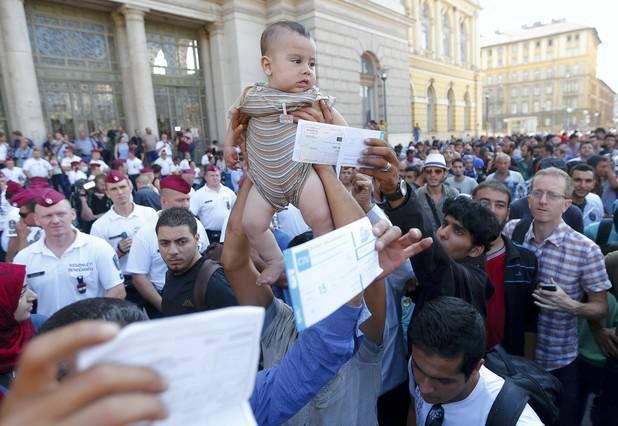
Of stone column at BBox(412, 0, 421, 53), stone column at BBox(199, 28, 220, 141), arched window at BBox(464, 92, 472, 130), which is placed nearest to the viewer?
stone column at BBox(199, 28, 220, 141)

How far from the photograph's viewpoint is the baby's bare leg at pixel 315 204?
5.45 feet

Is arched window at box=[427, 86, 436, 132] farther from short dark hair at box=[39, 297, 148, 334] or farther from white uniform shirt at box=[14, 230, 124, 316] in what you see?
short dark hair at box=[39, 297, 148, 334]

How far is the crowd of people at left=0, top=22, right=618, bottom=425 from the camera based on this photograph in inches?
45.9

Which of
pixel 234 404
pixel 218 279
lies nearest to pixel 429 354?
pixel 234 404

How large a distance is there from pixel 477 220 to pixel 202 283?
1740 mm

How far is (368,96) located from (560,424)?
2230cm

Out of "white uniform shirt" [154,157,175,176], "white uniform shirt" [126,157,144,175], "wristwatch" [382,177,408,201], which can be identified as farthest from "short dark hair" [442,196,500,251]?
"white uniform shirt" [154,157,175,176]

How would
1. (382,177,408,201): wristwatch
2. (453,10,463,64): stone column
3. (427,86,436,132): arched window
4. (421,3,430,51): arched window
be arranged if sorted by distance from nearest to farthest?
(382,177,408,201): wristwatch
(421,3,430,51): arched window
(427,86,436,132): arched window
(453,10,463,64): stone column

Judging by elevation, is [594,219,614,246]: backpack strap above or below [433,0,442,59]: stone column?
below

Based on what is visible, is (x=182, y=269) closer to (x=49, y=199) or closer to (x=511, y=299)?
(x=49, y=199)

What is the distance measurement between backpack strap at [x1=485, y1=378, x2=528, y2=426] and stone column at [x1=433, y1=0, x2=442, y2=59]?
117 ft

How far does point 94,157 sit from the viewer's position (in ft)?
34.9

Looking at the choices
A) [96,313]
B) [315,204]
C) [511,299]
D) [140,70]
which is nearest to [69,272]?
[96,313]

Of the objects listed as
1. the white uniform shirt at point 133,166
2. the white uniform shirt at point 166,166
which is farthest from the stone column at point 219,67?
the white uniform shirt at point 133,166
